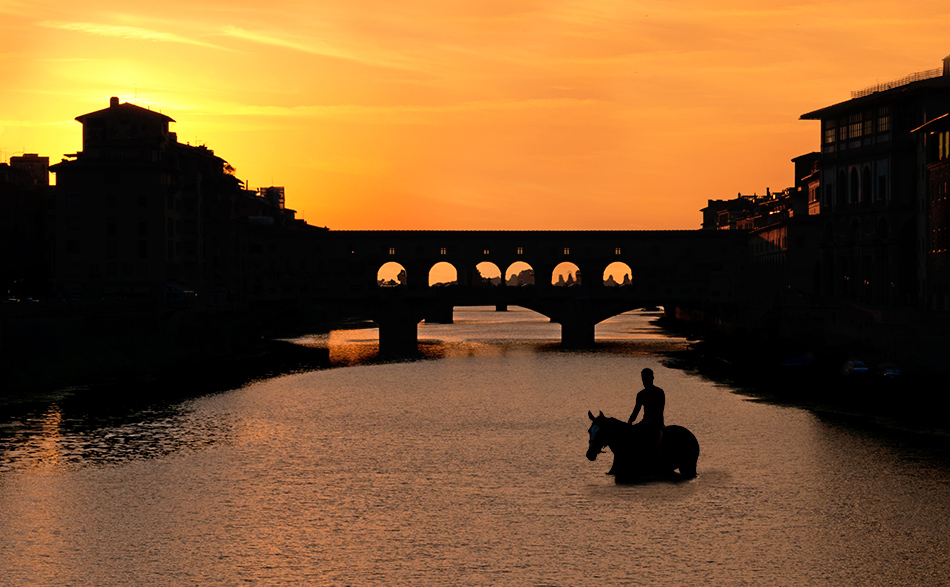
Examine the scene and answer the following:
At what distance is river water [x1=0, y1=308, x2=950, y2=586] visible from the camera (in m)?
31.7

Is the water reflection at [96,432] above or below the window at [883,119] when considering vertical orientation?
below

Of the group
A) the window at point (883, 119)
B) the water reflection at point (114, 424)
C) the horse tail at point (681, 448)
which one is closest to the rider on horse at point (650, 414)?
the horse tail at point (681, 448)

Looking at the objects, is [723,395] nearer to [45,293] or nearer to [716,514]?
[716,514]

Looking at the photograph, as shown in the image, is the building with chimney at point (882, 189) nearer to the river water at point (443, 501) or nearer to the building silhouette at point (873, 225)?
the building silhouette at point (873, 225)

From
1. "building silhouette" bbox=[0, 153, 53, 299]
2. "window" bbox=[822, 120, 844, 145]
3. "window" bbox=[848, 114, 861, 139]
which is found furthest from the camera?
"building silhouette" bbox=[0, 153, 53, 299]

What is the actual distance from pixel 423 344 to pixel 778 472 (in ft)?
387

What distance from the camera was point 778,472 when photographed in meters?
47.0

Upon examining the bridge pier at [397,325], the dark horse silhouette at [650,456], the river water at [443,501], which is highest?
the bridge pier at [397,325]

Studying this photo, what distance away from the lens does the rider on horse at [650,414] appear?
1518 inches

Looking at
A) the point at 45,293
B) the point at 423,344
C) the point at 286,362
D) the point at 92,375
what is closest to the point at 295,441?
the point at 92,375

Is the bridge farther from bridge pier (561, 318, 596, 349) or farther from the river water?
the river water

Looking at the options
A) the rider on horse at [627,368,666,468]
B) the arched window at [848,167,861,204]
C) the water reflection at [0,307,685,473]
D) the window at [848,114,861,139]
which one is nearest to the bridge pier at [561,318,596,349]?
the arched window at [848,167,861,204]

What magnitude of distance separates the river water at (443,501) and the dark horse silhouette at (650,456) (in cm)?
68

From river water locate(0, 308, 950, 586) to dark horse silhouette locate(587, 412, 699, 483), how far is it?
0.68 metres
